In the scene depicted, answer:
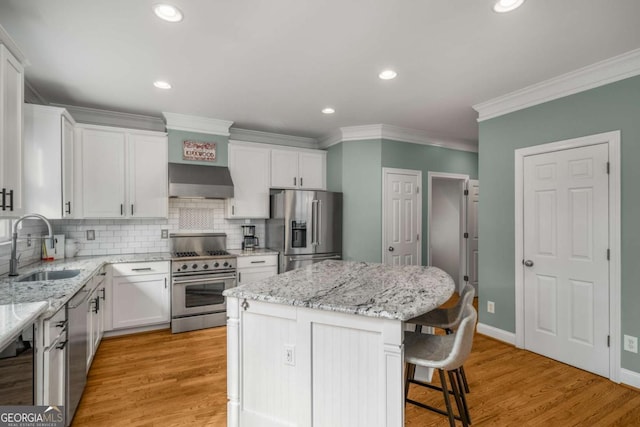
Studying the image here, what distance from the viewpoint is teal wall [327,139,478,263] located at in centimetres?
454

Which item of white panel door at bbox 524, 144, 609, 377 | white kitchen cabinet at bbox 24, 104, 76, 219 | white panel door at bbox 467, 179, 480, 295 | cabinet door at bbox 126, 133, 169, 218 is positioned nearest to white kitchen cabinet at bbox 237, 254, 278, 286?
cabinet door at bbox 126, 133, 169, 218

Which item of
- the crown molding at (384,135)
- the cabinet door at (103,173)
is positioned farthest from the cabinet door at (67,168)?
the crown molding at (384,135)

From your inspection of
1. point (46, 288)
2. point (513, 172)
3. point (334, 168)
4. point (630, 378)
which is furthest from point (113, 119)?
point (630, 378)

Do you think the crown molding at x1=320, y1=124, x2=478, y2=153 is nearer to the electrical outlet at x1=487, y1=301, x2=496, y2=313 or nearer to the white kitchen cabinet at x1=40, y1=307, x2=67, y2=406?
the electrical outlet at x1=487, y1=301, x2=496, y2=313

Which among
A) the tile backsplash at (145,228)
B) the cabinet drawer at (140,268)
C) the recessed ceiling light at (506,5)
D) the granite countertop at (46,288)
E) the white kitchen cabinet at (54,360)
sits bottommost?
the white kitchen cabinet at (54,360)

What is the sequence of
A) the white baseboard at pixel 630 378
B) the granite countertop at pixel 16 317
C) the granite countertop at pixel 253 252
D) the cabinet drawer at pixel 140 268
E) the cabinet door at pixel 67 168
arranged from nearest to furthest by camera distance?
the granite countertop at pixel 16 317
the white baseboard at pixel 630 378
the cabinet door at pixel 67 168
the cabinet drawer at pixel 140 268
the granite countertop at pixel 253 252

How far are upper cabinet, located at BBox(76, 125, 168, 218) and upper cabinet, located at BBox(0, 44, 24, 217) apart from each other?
1.62m

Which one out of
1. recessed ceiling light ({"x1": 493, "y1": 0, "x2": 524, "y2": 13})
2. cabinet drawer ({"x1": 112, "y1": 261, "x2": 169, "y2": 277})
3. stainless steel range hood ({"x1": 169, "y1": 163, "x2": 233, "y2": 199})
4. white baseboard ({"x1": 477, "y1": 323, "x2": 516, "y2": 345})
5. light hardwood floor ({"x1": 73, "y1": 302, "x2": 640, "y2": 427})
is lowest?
light hardwood floor ({"x1": 73, "y1": 302, "x2": 640, "y2": 427})

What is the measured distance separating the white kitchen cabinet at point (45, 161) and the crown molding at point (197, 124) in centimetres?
113

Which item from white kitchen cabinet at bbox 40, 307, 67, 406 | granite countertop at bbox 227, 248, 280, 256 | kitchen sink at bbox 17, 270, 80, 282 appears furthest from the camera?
granite countertop at bbox 227, 248, 280, 256

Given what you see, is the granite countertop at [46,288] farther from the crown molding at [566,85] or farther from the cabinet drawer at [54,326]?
the crown molding at [566,85]

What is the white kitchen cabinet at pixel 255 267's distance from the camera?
162 inches

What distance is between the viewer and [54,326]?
1.76 m

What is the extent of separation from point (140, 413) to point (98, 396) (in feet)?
1.54
